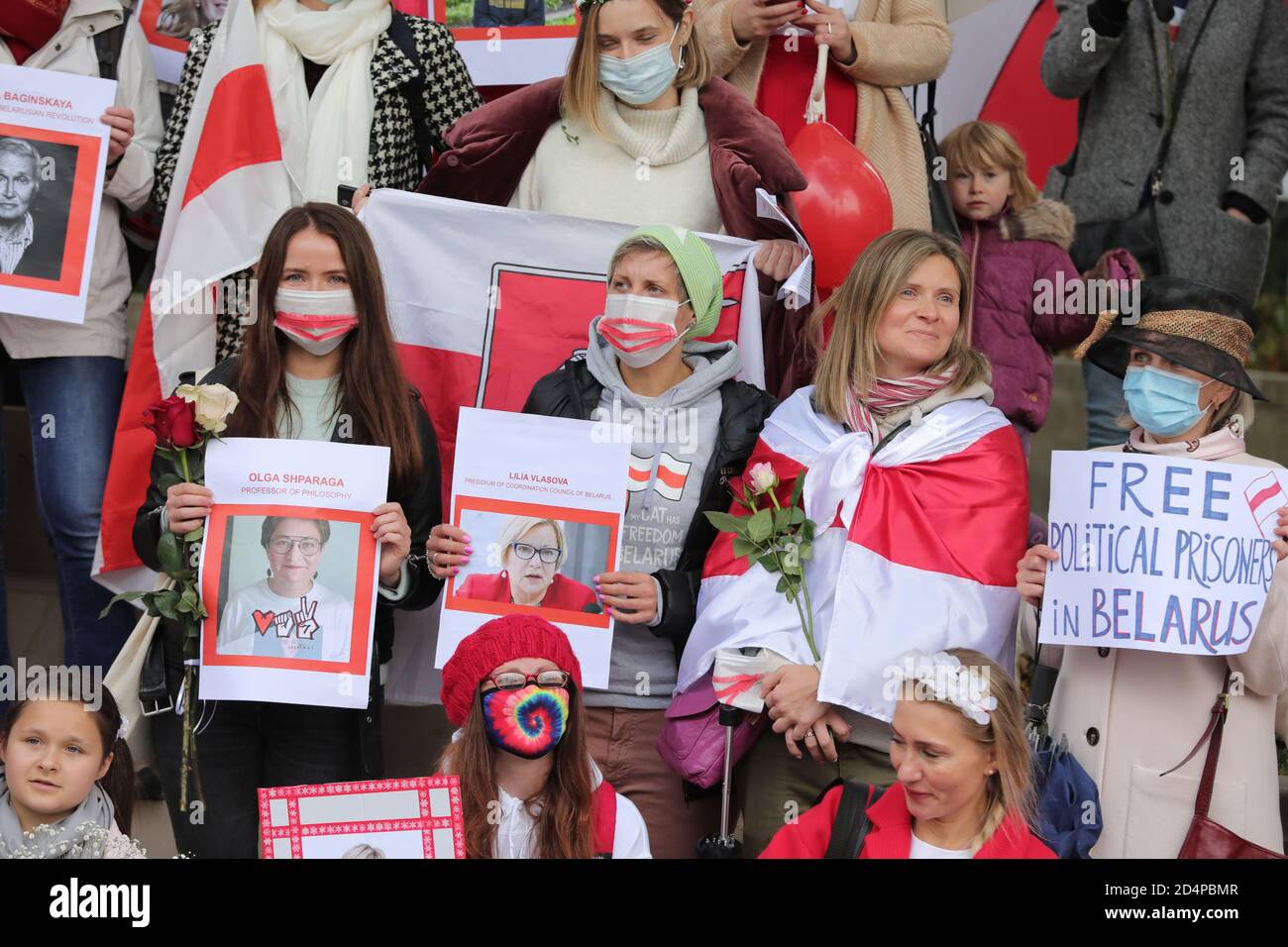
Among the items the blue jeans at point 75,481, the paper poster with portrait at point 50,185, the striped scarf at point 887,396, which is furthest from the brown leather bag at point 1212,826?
the paper poster with portrait at point 50,185

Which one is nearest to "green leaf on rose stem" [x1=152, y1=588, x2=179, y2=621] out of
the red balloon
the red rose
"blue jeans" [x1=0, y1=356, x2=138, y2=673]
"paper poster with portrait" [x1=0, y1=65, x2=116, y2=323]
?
the red rose

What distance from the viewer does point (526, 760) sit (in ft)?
14.3

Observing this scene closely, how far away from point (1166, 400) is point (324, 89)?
3.00m

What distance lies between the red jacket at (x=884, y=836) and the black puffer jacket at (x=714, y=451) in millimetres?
892

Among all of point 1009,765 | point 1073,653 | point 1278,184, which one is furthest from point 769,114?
point 1009,765

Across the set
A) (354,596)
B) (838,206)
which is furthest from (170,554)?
(838,206)

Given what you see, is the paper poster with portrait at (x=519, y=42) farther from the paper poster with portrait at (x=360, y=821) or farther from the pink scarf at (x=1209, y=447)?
the paper poster with portrait at (x=360, y=821)

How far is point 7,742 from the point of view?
436cm

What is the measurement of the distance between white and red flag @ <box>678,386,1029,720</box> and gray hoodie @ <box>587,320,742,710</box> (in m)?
0.18

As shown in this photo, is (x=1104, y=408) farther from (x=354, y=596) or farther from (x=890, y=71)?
(x=354, y=596)

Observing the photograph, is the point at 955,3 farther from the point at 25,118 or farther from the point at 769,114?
the point at 25,118

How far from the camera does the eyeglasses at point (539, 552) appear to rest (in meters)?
4.77

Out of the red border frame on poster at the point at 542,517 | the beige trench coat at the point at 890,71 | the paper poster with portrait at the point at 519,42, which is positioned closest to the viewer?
the red border frame on poster at the point at 542,517

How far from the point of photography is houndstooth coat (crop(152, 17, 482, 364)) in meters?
5.89
